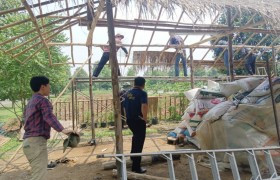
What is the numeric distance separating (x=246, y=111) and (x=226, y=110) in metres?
0.37

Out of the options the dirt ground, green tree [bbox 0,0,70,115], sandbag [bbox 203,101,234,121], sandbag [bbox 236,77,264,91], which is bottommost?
the dirt ground

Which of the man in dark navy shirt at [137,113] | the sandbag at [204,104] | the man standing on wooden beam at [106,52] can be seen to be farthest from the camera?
the man standing on wooden beam at [106,52]


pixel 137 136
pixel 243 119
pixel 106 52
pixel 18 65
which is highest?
pixel 106 52

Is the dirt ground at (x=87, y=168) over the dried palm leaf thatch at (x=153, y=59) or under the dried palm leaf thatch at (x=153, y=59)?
under

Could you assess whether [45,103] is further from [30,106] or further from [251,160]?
[251,160]

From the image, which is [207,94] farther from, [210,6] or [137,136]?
[210,6]

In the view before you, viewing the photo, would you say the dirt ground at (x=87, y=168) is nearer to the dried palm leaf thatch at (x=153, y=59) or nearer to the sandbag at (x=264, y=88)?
the sandbag at (x=264, y=88)

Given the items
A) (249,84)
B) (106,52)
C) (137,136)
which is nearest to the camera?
(137,136)

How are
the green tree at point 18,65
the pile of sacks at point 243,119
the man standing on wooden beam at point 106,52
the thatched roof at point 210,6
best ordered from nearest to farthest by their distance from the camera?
the thatched roof at point 210,6, the pile of sacks at point 243,119, the man standing on wooden beam at point 106,52, the green tree at point 18,65

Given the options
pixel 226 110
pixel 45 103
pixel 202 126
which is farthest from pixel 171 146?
pixel 45 103

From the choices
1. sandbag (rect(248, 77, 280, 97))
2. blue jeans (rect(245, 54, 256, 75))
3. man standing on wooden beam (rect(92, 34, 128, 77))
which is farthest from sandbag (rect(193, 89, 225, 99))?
blue jeans (rect(245, 54, 256, 75))

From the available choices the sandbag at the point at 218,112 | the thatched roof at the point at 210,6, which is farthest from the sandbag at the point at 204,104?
the thatched roof at the point at 210,6

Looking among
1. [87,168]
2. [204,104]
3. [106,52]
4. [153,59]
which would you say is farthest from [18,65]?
[204,104]

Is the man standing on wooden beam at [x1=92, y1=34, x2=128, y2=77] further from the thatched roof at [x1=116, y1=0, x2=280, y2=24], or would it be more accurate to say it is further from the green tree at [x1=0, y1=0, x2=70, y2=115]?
the thatched roof at [x1=116, y1=0, x2=280, y2=24]
